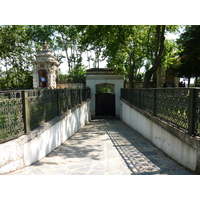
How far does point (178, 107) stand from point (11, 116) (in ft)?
12.6

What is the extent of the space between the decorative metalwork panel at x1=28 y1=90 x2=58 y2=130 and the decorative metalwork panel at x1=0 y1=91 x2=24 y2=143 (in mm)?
444

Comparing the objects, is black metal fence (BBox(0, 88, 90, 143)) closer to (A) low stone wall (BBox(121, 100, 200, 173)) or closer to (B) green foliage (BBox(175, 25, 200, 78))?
(A) low stone wall (BBox(121, 100, 200, 173))

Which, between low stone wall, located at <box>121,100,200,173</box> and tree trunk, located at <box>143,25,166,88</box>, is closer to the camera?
low stone wall, located at <box>121,100,200,173</box>

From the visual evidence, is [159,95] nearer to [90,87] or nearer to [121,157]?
[121,157]

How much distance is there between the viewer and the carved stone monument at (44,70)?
1805cm

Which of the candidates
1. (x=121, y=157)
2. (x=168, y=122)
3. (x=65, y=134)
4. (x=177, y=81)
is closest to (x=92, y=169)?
(x=121, y=157)

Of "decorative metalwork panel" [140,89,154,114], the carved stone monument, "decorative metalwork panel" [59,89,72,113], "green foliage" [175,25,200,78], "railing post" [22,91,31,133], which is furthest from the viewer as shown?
the carved stone monument

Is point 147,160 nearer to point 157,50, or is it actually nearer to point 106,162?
A: point 106,162

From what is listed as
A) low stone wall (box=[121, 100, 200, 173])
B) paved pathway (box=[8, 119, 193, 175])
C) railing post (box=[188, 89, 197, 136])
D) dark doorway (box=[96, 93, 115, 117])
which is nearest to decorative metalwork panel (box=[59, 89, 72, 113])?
paved pathway (box=[8, 119, 193, 175])

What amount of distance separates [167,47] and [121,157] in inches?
434

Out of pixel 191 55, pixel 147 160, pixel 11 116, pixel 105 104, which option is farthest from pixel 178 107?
pixel 191 55

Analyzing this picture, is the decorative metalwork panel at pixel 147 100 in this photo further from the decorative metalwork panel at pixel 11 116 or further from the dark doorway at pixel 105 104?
the dark doorway at pixel 105 104

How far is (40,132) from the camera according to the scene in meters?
4.46

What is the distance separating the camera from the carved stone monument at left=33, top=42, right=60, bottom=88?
1805cm
